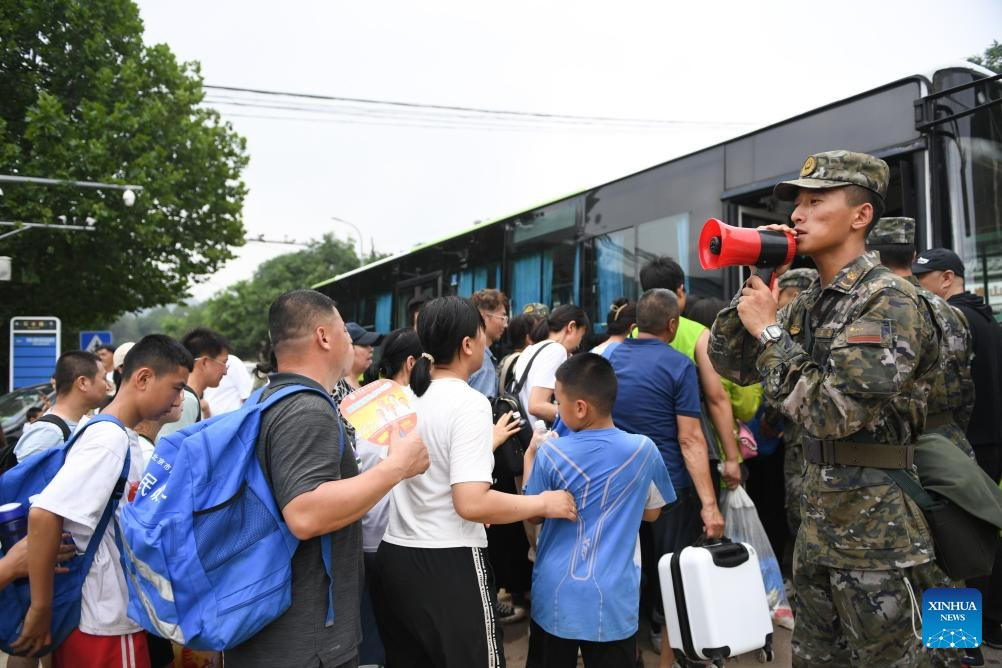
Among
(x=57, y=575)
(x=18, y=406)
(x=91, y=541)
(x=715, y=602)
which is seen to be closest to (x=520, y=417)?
(x=715, y=602)

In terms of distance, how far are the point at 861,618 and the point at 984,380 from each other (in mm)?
2236

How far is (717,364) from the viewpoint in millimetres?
2613

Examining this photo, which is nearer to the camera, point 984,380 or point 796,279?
point 984,380

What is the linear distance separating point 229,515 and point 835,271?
6.87ft

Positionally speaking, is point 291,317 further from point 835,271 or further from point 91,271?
point 91,271

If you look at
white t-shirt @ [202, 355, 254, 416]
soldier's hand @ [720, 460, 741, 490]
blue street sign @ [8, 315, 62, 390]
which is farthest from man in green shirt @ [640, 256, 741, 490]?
blue street sign @ [8, 315, 62, 390]

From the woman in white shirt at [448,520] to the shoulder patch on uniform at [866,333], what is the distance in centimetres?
114

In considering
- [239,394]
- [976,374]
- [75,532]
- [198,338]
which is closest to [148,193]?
[239,394]

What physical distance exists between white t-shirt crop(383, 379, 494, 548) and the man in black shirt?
1.06 feet

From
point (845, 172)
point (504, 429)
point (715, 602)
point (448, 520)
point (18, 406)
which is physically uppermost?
point (845, 172)

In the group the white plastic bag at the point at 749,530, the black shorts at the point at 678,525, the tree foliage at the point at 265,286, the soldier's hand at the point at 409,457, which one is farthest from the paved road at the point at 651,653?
the tree foliage at the point at 265,286

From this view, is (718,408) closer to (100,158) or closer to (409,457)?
(409,457)

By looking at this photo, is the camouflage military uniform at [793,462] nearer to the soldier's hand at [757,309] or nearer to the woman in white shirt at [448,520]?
the soldier's hand at [757,309]

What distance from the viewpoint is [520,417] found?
120 inches
